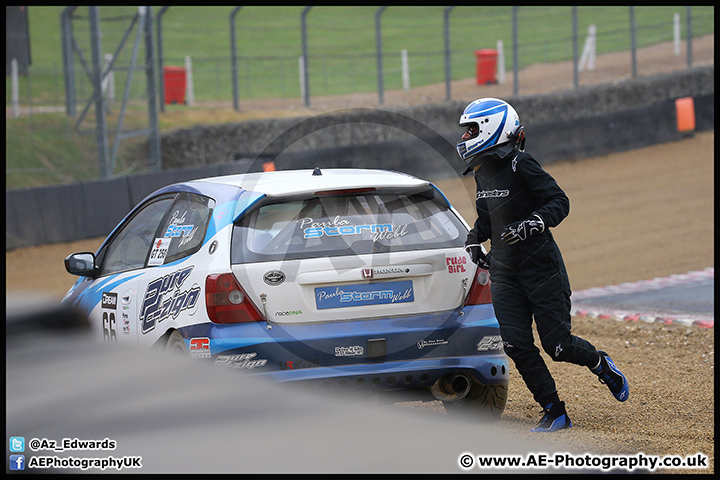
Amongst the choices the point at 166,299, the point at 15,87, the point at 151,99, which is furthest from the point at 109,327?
the point at 15,87

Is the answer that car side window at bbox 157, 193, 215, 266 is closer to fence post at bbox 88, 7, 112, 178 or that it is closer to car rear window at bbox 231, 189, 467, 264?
car rear window at bbox 231, 189, 467, 264

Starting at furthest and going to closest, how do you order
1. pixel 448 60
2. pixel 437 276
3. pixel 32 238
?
pixel 448 60 → pixel 32 238 → pixel 437 276

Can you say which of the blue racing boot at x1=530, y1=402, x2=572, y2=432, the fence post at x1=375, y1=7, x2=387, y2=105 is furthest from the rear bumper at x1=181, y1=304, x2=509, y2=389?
the fence post at x1=375, y1=7, x2=387, y2=105

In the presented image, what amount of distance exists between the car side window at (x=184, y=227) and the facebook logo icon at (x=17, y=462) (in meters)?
2.62

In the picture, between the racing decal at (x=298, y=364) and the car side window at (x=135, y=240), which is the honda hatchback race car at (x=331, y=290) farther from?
the car side window at (x=135, y=240)

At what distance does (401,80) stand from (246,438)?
2370cm

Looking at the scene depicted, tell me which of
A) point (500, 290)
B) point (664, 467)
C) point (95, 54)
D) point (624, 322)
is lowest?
point (624, 322)

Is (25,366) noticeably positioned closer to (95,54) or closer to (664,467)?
(664,467)

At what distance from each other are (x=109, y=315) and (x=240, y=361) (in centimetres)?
145

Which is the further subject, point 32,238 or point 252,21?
point 252,21

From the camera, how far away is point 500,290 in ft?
16.1

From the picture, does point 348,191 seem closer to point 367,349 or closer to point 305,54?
point 367,349

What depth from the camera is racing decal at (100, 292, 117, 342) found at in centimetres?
541

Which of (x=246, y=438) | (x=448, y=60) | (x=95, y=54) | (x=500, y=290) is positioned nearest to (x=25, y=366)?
(x=246, y=438)
